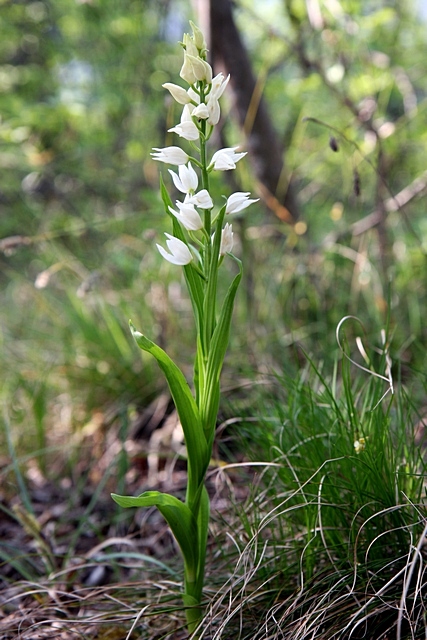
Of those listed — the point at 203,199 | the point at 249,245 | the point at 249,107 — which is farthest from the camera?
the point at 249,107

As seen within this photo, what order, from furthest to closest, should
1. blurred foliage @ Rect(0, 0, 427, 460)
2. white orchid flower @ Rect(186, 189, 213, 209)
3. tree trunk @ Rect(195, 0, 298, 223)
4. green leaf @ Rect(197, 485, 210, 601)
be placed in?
tree trunk @ Rect(195, 0, 298, 223) < blurred foliage @ Rect(0, 0, 427, 460) < green leaf @ Rect(197, 485, 210, 601) < white orchid flower @ Rect(186, 189, 213, 209)

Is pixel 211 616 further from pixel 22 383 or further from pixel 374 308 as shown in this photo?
pixel 374 308

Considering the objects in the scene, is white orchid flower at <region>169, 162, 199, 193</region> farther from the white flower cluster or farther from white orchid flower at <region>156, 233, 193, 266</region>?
white orchid flower at <region>156, 233, 193, 266</region>

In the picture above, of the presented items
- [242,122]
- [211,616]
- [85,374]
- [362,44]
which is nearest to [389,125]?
[362,44]

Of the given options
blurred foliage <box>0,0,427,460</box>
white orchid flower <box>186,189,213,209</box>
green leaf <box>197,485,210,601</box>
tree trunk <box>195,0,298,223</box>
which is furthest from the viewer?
tree trunk <box>195,0,298,223</box>

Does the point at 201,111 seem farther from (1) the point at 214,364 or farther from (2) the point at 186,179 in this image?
(1) the point at 214,364

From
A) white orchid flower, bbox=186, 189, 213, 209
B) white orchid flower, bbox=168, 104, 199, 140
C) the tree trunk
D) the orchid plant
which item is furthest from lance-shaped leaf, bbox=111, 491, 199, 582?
the tree trunk

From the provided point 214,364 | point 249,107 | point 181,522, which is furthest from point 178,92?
point 249,107
